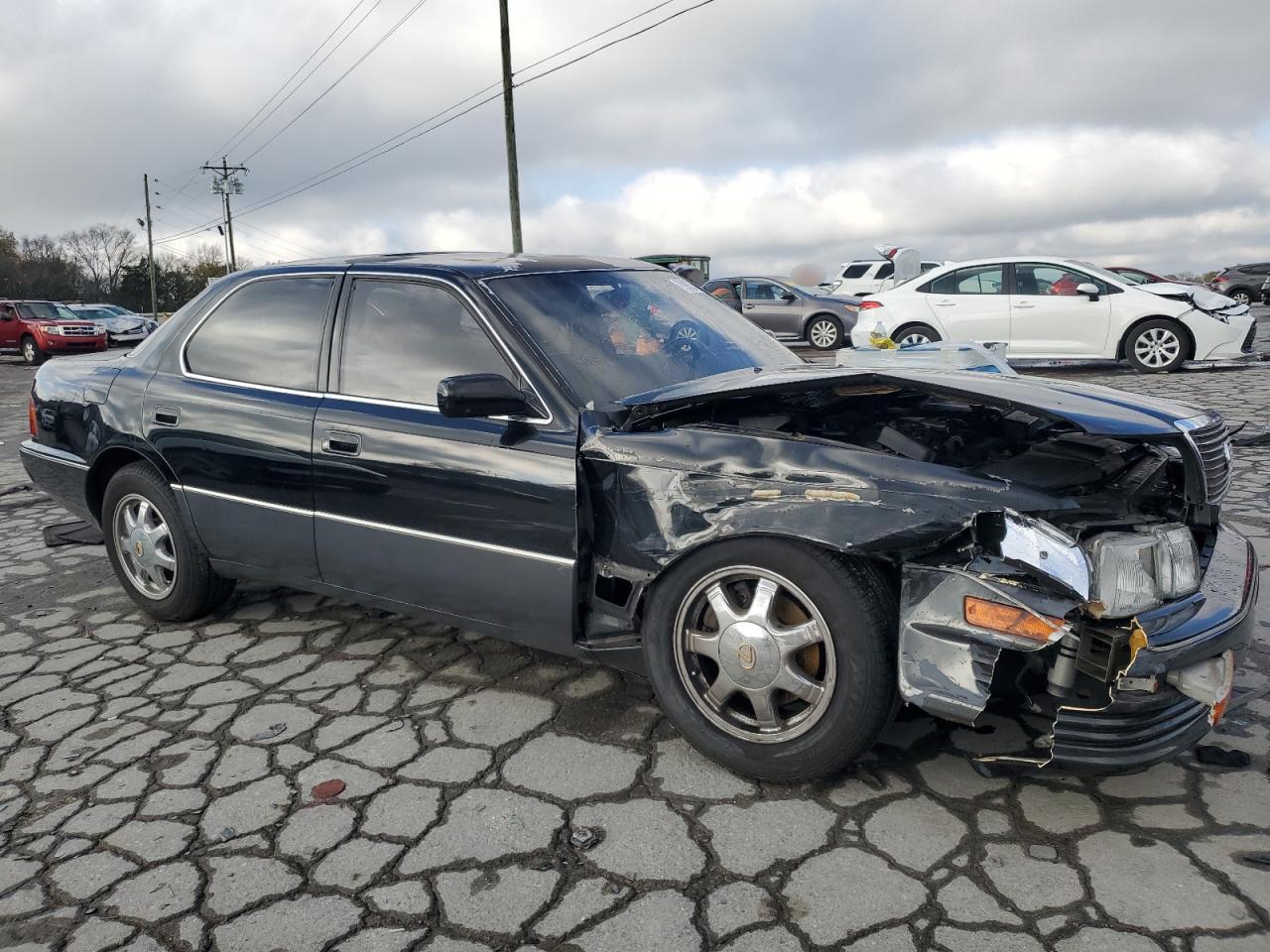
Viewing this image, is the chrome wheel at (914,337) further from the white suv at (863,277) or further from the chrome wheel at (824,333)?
the white suv at (863,277)

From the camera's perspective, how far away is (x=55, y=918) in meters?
2.30

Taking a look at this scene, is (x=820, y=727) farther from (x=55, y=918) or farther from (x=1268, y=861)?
(x=55, y=918)

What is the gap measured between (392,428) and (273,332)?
34.8 inches

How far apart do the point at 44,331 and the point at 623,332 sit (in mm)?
26555

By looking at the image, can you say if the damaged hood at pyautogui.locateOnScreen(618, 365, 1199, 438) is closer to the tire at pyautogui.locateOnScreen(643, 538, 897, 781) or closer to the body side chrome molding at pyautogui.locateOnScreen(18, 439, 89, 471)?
the tire at pyautogui.locateOnScreen(643, 538, 897, 781)

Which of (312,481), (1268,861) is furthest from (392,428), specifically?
(1268,861)

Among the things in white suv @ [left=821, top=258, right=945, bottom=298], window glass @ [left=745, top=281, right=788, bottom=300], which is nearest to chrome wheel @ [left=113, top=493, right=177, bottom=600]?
window glass @ [left=745, top=281, right=788, bottom=300]

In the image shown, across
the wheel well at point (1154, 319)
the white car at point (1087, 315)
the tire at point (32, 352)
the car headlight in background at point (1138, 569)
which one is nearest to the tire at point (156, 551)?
the car headlight in background at point (1138, 569)

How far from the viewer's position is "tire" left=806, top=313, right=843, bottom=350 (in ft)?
60.4

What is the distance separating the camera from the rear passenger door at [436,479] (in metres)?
3.01

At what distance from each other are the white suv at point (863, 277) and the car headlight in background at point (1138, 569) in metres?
23.1

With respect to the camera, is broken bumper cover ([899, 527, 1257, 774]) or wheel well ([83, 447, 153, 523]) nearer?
broken bumper cover ([899, 527, 1257, 774])

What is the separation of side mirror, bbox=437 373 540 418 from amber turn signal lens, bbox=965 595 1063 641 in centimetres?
144

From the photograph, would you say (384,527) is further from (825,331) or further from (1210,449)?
(825,331)
